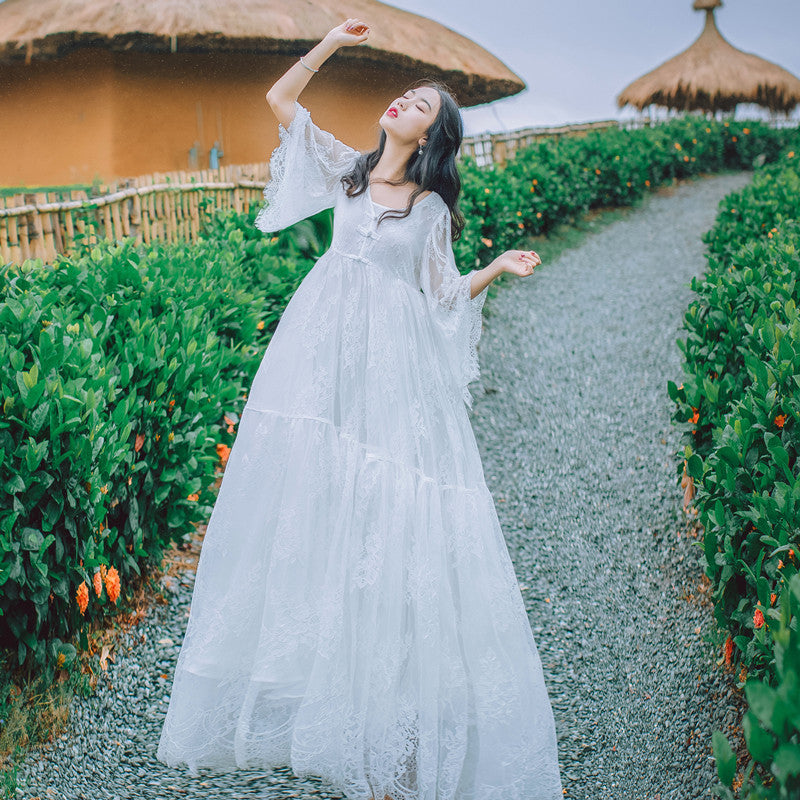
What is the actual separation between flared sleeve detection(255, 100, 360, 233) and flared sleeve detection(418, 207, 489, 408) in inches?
17.2

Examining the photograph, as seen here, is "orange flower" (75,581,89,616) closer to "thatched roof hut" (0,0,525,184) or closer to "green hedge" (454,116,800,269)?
"green hedge" (454,116,800,269)

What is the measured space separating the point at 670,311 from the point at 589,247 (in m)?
3.29

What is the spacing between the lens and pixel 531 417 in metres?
6.46

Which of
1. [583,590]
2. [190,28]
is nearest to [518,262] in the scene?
[583,590]

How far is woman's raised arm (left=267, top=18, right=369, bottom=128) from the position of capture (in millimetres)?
2805

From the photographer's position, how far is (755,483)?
9.27 ft

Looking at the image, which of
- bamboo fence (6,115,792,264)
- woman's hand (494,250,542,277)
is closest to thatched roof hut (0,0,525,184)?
bamboo fence (6,115,792,264)

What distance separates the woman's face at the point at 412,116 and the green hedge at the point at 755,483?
1527 millimetres

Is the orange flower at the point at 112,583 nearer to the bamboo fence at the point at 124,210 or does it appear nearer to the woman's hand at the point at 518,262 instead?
the woman's hand at the point at 518,262

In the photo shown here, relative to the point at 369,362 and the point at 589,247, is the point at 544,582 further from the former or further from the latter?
the point at 589,247

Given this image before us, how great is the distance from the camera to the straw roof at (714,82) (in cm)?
2198

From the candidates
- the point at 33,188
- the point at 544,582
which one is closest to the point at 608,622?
the point at 544,582

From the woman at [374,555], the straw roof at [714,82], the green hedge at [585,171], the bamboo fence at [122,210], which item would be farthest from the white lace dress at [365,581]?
the straw roof at [714,82]

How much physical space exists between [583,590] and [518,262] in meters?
2.21
